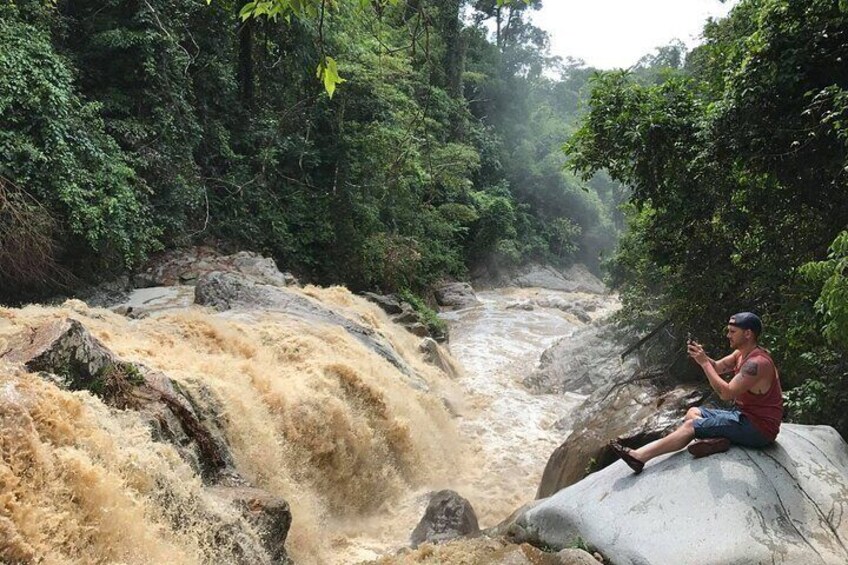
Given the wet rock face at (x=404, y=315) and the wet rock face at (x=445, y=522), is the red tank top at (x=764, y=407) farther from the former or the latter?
the wet rock face at (x=404, y=315)

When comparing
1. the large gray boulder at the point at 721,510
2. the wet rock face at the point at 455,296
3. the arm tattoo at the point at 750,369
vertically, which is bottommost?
the wet rock face at the point at 455,296

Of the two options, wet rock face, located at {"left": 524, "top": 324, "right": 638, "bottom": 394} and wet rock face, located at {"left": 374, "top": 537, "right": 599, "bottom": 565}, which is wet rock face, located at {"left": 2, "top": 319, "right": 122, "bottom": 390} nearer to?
wet rock face, located at {"left": 374, "top": 537, "right": 599, "bottom": 565}

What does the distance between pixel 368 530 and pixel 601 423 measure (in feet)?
10.5

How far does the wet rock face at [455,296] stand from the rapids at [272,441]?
27.5ft

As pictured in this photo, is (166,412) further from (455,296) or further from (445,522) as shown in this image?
(455,296)

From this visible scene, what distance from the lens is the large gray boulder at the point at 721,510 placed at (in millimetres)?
3359

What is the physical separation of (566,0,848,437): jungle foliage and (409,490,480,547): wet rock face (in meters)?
3.31

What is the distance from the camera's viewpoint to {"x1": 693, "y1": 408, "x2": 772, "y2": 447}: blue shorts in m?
3.86

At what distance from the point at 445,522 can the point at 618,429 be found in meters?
2.48

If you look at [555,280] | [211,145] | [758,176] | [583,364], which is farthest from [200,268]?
[555,280]

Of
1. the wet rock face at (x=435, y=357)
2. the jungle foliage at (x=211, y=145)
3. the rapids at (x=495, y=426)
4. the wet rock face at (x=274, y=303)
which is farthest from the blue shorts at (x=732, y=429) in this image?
the wet rock face at (x=435, y=357)

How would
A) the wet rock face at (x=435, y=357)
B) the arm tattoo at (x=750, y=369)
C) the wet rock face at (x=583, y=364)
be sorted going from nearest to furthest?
1. the arm tattoo at (x=750, y=369)
2. the wet rock face at (x=583, y=364)
3. the wet rock face at (x=435, y=357)

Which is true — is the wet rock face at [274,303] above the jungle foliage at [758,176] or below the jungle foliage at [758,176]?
below

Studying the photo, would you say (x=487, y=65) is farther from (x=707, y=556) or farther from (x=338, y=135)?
(x=707, y=556)
